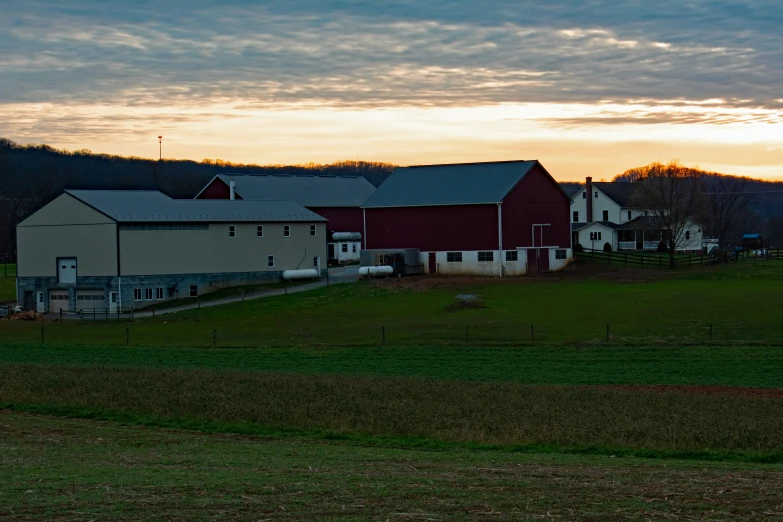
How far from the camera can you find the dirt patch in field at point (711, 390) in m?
29.5

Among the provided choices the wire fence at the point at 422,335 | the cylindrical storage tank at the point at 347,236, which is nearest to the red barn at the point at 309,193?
the cylindrical storage tank at the point at 347,236

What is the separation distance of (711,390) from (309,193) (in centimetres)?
7315

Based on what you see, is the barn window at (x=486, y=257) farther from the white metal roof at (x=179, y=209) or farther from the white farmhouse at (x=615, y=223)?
the white farmhouse at (x=615, y=223)

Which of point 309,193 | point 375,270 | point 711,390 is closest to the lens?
point 711,390

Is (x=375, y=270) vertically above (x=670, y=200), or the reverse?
(x=670, y=200)

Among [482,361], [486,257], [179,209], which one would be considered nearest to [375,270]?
[486,257]

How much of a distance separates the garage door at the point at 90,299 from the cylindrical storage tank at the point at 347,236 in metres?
30.5

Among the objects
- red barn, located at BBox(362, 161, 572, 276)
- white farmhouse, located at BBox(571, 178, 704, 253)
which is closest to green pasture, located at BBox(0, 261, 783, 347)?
red barn, located at BBox(362, 161, 572, 276)

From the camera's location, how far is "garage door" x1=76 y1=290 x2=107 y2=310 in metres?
67.9

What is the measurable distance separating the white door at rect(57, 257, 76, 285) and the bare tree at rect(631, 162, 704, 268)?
45128 millimetres

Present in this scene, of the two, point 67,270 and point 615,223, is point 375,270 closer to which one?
point 67,270

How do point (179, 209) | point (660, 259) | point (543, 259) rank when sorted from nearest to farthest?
point (179, 209)
point (543, 259)
point (660, 259)

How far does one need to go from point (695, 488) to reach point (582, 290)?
5055 cm

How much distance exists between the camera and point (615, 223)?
4205 inches
